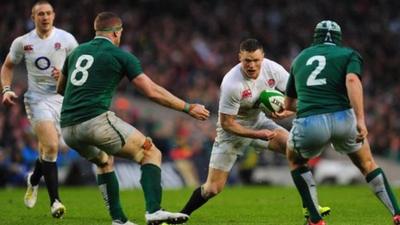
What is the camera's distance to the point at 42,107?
13.5 m

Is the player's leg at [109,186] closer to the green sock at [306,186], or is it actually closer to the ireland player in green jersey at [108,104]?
the ireland player in green jersey at [108,104]

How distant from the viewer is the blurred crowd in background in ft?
76.2

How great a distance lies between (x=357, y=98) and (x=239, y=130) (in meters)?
2.23

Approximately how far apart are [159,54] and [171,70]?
26.4 inches

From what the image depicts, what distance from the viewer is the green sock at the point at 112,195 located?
1067 cm

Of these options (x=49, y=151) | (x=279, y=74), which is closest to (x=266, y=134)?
(x=279, y=74)

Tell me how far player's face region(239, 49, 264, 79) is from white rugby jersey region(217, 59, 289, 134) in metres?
0.13

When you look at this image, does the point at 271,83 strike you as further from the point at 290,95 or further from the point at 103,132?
the point at 103,132

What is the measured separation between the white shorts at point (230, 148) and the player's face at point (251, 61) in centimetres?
79

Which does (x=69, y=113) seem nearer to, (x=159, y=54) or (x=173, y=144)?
(x=173, y=144)

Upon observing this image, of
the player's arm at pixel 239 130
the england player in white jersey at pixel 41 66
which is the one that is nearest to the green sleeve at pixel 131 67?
the player's arm at pixel 239 130

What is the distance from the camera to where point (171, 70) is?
26.9 meters

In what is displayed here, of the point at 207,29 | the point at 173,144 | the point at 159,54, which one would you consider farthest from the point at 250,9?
the point at 173,144

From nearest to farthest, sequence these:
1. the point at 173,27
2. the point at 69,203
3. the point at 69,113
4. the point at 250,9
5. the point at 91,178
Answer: the point at 69,113 → the point at 69,203 → the point at 91,178 → the point at 173,27 → the point at 250,9
